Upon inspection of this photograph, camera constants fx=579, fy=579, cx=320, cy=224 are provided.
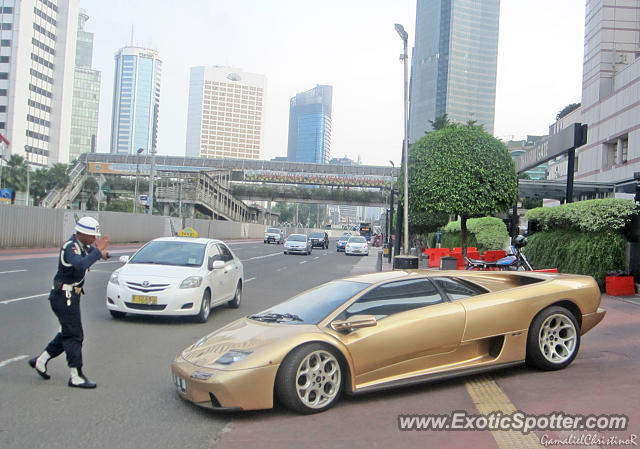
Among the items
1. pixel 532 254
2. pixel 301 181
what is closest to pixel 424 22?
pixel 301 181

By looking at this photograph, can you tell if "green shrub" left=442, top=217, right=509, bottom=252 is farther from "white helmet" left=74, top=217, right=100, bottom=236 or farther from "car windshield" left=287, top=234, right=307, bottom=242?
A: "white helmet" left=74, top=217, right=100, bottom=236

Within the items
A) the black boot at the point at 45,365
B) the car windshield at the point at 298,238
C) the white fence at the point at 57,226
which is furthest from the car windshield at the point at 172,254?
the car windshield at the point at 298,238

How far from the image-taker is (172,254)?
10.5 metres

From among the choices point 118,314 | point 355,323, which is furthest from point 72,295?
point 118,314

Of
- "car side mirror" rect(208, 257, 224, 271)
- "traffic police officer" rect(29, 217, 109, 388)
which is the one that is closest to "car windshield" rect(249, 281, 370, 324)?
"traffic police officer" rect(29, 217, 109, 388)

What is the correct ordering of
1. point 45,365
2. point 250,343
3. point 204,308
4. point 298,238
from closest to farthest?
point 250,343
point 45,365
point 204,308
point 298,238

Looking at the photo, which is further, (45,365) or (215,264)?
(215,264)

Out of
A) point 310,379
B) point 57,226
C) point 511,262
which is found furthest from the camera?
point 57,226

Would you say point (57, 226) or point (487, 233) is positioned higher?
point (487, 233)

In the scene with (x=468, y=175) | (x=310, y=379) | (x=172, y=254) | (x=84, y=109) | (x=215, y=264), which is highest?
(x=84, y=109)

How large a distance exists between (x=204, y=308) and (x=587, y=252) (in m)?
9.60

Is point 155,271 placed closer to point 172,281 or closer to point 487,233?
point 172,281

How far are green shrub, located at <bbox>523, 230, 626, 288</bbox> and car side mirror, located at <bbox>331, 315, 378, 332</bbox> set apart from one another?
10796mm

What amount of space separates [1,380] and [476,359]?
4693mm
